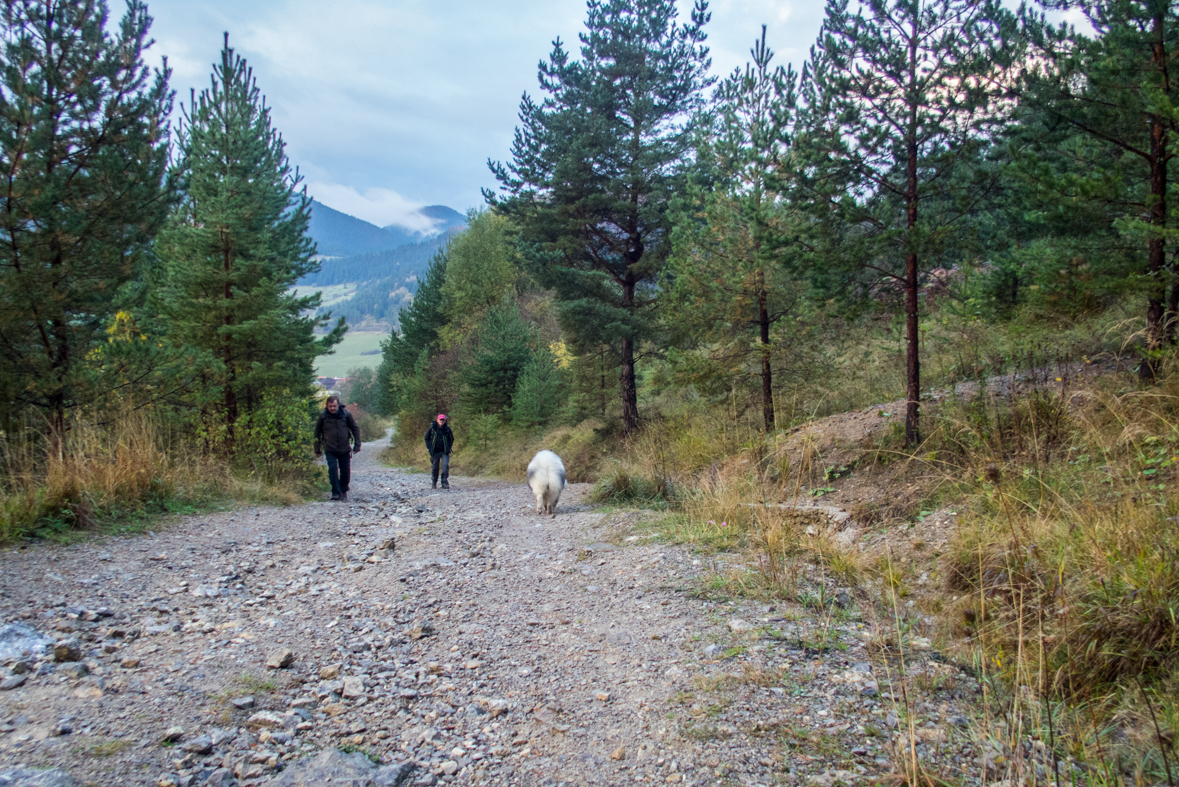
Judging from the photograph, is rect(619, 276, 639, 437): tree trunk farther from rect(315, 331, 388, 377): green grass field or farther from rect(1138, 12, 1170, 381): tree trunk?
rect(315, 331, 388, 377): green grass field

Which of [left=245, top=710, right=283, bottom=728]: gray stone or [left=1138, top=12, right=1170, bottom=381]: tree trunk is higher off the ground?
[left=1138, top=12, right=1170, bottom=381]: tree trunk

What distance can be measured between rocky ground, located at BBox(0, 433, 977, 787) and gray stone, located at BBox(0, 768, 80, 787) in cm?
2

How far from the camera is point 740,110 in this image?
38.1 ft

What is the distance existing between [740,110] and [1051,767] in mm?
11902

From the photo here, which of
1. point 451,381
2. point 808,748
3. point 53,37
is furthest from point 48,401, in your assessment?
point 451,381

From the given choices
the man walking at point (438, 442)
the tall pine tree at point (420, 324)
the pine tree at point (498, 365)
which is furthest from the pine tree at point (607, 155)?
the tall pine tree at point (420, 324)

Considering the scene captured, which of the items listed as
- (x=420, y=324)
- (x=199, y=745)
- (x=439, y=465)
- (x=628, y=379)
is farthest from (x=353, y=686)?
(x=420, y=324)

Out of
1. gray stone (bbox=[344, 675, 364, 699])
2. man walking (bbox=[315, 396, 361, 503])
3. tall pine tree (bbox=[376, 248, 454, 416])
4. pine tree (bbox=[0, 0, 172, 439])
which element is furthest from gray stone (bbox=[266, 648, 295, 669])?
tall pine tree (bbox=[376, 248, 454, 416])

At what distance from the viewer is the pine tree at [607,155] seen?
1479 centimetres

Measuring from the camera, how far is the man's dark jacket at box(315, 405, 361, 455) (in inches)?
418

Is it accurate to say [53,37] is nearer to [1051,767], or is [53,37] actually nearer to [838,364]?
[1051,767]

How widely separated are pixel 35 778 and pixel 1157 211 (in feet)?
31.5

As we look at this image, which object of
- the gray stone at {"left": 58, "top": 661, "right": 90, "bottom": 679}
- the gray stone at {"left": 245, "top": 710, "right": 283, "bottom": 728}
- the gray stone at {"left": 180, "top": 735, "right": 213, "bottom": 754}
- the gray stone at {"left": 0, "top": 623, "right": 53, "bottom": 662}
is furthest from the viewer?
the gray stone at {"left": 0, "top": 623, "right": 53, "bottom": 662}

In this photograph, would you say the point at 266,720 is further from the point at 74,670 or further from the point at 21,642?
the point at 21,642
